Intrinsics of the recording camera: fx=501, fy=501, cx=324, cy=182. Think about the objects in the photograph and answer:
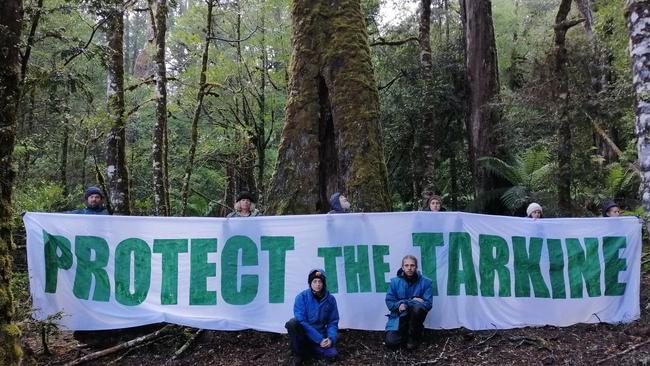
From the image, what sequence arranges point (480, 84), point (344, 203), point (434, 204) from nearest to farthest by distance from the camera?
point (344, 203), point (434, 204), point (480, 84)

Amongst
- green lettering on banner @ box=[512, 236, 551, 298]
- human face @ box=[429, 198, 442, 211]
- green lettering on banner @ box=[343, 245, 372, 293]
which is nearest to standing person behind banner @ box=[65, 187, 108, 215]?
green lettering on banner @ box=[343, 245, 372, 293]

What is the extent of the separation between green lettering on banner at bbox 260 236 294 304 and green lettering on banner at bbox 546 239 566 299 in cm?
335

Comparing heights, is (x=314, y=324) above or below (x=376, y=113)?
below

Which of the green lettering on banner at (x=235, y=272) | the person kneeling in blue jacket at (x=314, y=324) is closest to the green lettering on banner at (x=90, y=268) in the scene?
the green lettering on banner at (x=235, y=272)

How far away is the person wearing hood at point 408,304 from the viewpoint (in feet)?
18.6

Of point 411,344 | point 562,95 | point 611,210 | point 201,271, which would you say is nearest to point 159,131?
point 201,271

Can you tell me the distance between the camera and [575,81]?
9.34 meters

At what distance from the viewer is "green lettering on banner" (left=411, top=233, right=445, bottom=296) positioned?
20.8 ft

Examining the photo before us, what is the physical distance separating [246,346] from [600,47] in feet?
29.9

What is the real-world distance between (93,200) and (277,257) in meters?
2.59

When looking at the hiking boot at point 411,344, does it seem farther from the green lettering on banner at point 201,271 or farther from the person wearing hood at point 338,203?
the green lettering on banner at point 201,271

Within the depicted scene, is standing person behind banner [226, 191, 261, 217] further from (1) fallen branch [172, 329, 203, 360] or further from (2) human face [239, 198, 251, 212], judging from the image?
(1) fallen branch [172, 329, 203, 360]

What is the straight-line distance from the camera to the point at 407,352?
5.62 m

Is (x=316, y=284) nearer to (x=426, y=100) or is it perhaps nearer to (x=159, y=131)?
(x=159, y=131)
